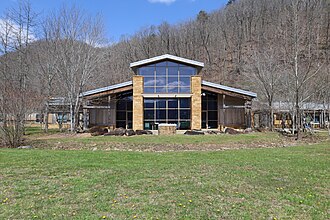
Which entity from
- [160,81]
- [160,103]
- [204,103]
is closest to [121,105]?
[160,103]

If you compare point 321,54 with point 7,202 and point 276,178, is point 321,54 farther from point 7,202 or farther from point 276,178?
point 7,202

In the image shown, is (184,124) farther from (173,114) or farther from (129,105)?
(129,105)

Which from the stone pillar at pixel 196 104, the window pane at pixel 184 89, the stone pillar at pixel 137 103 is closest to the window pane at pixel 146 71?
the stone pillar at pixel 137 103

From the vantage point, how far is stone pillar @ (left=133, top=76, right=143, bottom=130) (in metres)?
22.5

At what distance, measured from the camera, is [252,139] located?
51.5 ft

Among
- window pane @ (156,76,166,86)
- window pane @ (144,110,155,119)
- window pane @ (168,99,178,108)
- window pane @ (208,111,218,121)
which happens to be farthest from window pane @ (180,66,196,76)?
window pane @ (144,110,155,119)

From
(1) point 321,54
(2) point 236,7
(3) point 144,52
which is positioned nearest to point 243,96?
(1) point 321,54

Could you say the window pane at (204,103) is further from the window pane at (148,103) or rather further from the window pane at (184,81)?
the window pane at (148,103)

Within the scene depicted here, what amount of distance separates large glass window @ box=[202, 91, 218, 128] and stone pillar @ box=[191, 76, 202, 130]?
1.79 m

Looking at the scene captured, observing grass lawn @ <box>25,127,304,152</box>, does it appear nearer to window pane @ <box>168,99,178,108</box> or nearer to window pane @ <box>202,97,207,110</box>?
window pane @ <box>168,99,178,108</box>

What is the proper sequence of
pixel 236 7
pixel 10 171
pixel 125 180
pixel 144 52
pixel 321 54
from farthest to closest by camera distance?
1. pixel 236 7
2. pixel 144 52
3. pixel 321 54
4. pixel 10 171
5. pixel 125 180

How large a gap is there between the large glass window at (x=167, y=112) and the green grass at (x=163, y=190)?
14.0 metres

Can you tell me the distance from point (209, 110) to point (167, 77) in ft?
16.2

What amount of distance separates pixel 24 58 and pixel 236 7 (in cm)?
5378
